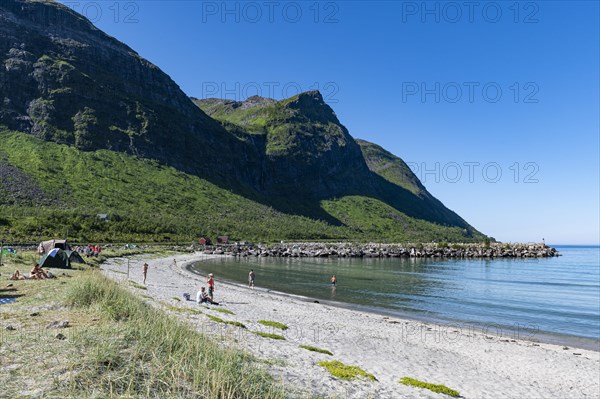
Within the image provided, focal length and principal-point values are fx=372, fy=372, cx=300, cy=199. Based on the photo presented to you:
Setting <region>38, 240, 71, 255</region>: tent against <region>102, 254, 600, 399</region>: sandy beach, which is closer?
<region>102, 254, 600, 399</region>: sandy beach

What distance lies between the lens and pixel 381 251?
11725 centimetres

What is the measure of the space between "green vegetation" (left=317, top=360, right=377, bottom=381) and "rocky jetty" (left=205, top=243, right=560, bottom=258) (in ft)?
291

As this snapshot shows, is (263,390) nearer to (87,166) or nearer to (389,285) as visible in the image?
(389,285)

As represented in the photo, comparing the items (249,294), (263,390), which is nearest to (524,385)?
(263,390)

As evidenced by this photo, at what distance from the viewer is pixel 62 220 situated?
88.6 meters

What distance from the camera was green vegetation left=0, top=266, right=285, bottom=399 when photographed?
724 centimetres

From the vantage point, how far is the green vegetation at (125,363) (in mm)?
7242

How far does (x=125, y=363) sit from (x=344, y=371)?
838 centimetres

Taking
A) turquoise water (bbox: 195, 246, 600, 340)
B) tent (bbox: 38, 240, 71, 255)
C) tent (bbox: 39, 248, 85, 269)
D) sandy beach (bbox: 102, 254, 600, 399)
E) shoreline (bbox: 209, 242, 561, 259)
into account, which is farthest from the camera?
shoreline (bbox: 209, 242, 561, 259)

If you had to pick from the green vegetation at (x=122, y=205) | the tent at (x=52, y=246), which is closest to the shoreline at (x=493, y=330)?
the tent at (x=52, y=246)

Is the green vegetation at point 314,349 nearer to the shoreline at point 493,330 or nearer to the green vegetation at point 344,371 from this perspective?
the green vegetation at point 344,371

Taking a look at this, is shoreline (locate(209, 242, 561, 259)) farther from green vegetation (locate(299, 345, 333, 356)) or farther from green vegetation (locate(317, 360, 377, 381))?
green vegetation (locate(317, 360, 377, 381))

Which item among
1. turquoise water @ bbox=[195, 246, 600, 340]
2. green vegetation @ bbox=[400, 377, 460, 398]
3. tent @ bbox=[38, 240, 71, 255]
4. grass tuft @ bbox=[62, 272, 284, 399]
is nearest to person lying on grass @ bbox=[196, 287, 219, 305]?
turquoise water @ bbox=[195, 246, 600, 340]

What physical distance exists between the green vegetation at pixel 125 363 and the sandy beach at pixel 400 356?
1.97m
